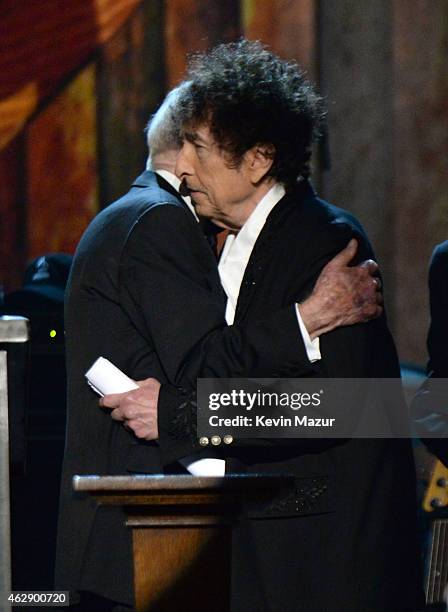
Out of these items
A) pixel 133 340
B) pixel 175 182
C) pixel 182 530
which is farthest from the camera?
pixel 175 182

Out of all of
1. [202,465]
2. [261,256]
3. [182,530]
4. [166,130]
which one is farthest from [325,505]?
[166,130]

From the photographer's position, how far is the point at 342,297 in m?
2.46

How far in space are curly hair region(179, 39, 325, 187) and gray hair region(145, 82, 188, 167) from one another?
12 centimetres

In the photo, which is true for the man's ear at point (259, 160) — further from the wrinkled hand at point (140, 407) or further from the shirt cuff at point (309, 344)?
the wrinkled hand at point (140, 407)

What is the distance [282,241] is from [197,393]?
0.37 metres

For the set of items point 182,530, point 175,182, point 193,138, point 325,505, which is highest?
point 193,138

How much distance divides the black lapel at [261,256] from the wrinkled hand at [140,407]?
233 mm

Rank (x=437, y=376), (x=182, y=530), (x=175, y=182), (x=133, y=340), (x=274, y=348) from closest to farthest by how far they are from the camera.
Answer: (x=182, y=530)
(x=274, y=348)
(x=133, y=340)
(x=175, y=182)
(x=437, y=376)

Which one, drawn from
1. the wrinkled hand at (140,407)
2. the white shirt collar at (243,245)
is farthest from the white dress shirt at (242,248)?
the wrinkled hand at (140,407)

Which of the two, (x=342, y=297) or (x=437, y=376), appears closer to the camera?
(x=342, y=297)

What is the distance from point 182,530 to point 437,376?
1.51m

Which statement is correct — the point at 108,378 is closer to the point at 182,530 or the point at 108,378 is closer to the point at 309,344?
the point at 309,344

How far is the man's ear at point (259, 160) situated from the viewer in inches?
101

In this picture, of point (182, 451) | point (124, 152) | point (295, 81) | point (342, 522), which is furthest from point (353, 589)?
point (124, 152)
